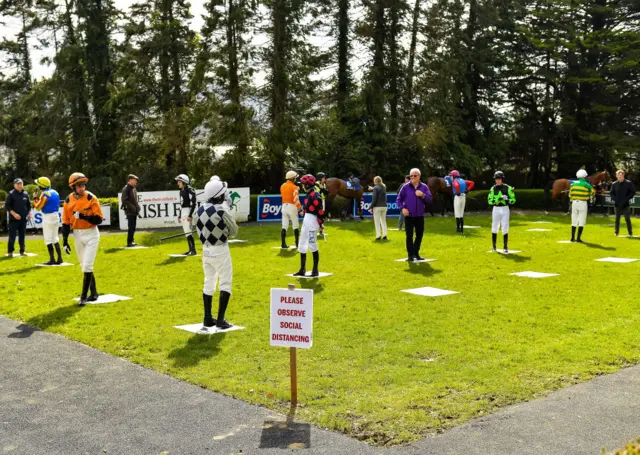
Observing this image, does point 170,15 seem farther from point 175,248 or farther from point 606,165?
point 606,165

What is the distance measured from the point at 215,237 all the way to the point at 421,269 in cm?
686

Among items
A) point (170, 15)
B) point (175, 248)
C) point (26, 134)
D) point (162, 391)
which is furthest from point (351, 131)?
point (162, 391)

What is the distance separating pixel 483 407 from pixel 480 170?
37.6m

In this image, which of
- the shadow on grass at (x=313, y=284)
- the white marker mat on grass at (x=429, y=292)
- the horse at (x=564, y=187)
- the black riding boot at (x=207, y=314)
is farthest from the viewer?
the horse at (x=564, y=187)

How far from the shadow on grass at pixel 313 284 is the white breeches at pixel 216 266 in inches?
123

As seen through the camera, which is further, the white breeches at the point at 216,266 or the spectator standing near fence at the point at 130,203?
the spectator standing near fence at the point at 130,203

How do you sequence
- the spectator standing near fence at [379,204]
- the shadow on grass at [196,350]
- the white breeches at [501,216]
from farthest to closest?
the spectator standing near fence at [379,204]
the white breeches at [501,216]
the shadow on grass at [196,350]

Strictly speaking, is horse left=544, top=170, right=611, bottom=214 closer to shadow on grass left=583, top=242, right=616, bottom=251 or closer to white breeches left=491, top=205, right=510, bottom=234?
shadow on grass left=583, top=242, right=616, bottom=251

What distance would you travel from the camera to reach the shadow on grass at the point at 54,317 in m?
9.89

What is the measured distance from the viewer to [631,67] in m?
40.5

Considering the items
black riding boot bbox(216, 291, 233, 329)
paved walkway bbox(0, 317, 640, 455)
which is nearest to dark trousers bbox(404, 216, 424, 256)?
black riding boot bbox(216, 291, 233, 329)

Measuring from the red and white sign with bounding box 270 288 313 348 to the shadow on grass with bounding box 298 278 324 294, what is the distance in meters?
5.74

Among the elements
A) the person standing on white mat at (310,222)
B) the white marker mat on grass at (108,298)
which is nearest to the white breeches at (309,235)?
the person standing on white mat at (310,222)

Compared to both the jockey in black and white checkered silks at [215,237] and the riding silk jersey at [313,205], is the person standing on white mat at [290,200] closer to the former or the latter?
the riding silk jersey at [313,205]
